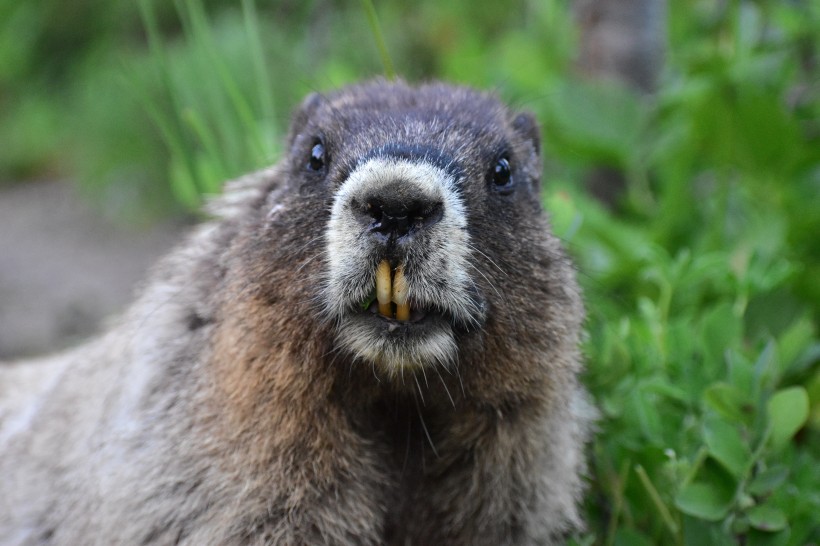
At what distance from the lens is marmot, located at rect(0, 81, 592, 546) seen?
8.84ft

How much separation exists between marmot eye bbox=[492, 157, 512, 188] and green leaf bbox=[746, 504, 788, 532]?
4.48 feet

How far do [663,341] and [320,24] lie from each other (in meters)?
5.11

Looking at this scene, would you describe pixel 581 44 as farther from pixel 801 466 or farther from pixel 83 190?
pixel 83 190

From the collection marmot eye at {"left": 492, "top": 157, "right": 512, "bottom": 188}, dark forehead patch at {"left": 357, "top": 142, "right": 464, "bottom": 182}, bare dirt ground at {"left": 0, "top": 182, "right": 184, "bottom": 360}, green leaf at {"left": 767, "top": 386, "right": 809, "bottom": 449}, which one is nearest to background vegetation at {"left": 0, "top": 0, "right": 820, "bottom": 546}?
green leaf at {"left": 767, "top": 386, "right": 809, "bottom": 449}

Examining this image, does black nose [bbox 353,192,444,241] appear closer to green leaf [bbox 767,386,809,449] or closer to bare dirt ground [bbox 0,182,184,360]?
green leaf [bbox 767,386,809,449]

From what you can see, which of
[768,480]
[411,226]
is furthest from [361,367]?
[768,480]

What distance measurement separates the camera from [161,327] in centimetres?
348

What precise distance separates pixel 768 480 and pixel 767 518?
4.7 inches

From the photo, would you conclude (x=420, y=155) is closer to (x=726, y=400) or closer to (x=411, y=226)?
(x=411, y=226)

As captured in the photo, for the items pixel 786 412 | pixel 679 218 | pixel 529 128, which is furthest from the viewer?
pixel 679 218

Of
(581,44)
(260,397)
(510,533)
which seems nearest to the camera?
(260,397)

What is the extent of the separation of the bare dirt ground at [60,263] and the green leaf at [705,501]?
529cm

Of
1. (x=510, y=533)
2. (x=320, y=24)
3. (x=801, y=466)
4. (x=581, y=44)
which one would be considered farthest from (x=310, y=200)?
(x=320, y=24)

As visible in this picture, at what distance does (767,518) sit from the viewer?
2.90m
